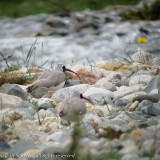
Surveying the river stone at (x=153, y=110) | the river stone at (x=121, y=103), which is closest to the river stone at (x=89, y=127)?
the river stone at (x=153, y=110)

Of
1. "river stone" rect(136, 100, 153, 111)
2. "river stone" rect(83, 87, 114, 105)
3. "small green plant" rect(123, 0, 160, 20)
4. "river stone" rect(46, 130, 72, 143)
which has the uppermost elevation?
"river stone" rect(46, 130, 72, 143)

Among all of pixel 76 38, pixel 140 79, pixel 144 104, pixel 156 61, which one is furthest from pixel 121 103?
pixel 76 38

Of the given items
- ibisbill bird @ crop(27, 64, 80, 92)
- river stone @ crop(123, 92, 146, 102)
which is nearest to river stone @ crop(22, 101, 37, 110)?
ibisbill bird @ crop(27, 64, 80, 92)

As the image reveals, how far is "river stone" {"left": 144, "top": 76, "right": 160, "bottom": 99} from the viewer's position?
366cm

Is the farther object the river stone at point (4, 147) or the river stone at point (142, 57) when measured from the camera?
the river stone at point (142, 57)

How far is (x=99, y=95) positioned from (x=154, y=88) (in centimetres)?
59

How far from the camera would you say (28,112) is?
11.6 feet

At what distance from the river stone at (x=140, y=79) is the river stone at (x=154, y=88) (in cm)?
28

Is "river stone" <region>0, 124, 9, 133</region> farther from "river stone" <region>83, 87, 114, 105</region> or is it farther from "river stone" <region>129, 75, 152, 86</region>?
"river stone" <region>129, 75, 152, 86</region>

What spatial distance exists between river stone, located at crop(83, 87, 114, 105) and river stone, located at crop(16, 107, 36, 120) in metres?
0.67

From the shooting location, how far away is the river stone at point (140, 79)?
417 cm

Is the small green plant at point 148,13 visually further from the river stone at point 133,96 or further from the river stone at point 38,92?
the river stone at point 133,96

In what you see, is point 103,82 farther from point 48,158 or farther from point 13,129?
point 48,158

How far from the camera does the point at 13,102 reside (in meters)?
3.66
